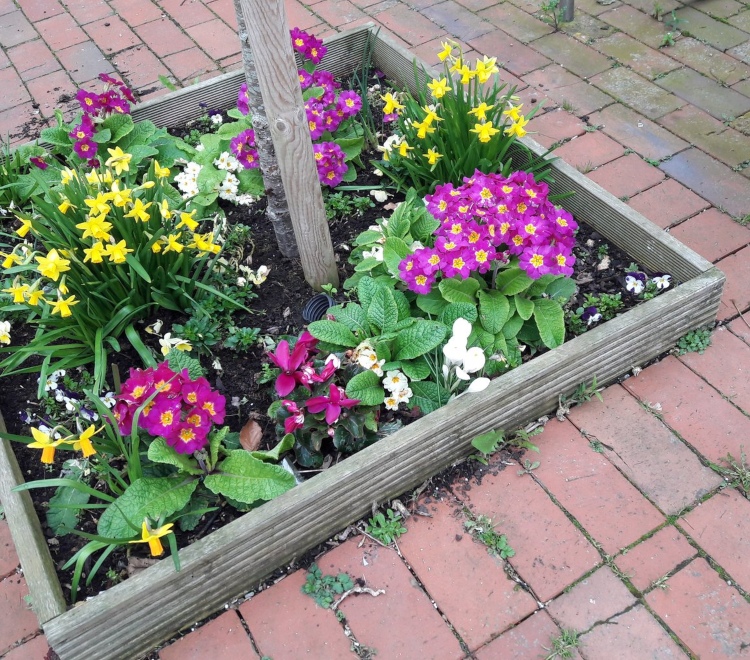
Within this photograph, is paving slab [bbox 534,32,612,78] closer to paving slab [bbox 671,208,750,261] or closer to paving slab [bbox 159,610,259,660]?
paving slab [bbox 671,208,750,261]

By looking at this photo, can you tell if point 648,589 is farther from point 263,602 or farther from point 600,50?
point 600,50

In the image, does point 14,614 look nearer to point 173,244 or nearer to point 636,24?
point 173,244

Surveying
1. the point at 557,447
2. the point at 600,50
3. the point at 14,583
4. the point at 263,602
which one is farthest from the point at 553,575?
the point at 600,50

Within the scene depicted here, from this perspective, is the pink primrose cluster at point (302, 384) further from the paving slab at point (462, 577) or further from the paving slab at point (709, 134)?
the paving slab at point (709, 134)

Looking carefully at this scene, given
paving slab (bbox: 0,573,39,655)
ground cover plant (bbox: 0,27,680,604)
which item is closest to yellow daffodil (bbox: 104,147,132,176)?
ground cover plant (bbox: 0,27,680,604)

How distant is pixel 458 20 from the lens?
3949 mm

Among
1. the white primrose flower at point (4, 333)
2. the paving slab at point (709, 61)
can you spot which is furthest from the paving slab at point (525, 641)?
the paving slab at point (709, 61)

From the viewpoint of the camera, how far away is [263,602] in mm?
1859

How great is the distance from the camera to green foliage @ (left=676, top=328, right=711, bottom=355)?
2332mm

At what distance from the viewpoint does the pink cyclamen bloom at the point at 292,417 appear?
74.8 inches

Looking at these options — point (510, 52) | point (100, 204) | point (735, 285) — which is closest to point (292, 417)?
point (100, 204)

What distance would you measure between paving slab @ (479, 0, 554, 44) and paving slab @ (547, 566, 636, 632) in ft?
9.61

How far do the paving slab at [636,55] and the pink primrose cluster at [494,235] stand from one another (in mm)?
1776

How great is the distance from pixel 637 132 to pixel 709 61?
749 millimetres
